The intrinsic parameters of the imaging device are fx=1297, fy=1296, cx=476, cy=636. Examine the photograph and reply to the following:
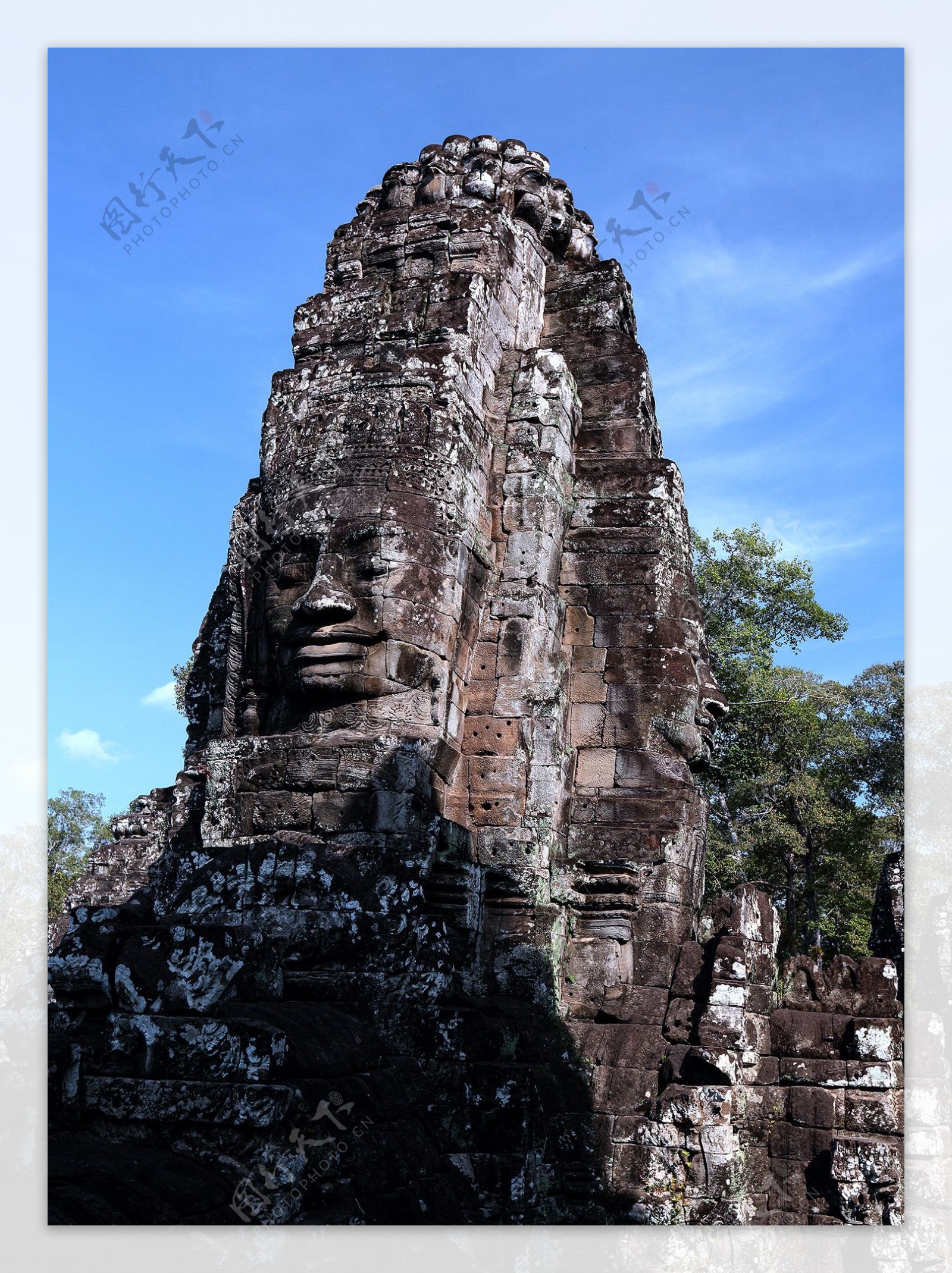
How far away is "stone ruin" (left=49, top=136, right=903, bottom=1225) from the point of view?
18.3 feet

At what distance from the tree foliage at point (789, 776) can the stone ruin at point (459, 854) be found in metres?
9.61

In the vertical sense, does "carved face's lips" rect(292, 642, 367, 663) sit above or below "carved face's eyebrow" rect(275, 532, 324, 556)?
below

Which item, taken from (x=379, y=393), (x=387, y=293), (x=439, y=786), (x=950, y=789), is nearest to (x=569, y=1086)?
(x=439, y=786)

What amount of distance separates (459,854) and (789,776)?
14.4 metres

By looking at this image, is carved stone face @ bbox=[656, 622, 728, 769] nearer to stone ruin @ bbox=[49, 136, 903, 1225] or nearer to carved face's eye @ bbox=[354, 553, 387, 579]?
stone ruin @ bbox=[49, 136, 903, 1225]

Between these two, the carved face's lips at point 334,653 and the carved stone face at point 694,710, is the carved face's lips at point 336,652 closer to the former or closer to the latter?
the carved face's lips at point 334,653

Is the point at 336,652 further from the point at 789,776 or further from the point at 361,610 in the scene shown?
the point at 789,776

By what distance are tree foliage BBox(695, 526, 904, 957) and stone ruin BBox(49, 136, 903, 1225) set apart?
9612 millimetres

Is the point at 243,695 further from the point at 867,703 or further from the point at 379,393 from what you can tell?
the point at 867,703

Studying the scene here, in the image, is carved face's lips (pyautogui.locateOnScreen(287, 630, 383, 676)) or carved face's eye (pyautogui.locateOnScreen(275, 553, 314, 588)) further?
carved face's eye (pyautogui.locateOnScreen(275, 553, 314, 588))

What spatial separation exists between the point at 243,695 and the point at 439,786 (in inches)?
64.8

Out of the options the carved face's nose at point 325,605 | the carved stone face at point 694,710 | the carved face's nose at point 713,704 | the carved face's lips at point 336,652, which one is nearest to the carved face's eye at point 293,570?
the carved face's nose at point 325,605

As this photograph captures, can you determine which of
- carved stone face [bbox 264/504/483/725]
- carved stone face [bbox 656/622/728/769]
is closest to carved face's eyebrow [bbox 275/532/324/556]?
carved stone face [bbox 264/504/483/725]

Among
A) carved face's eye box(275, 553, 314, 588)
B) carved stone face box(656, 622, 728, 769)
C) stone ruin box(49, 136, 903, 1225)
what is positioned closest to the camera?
stone ruin box(49, 136, 903, 1225)
